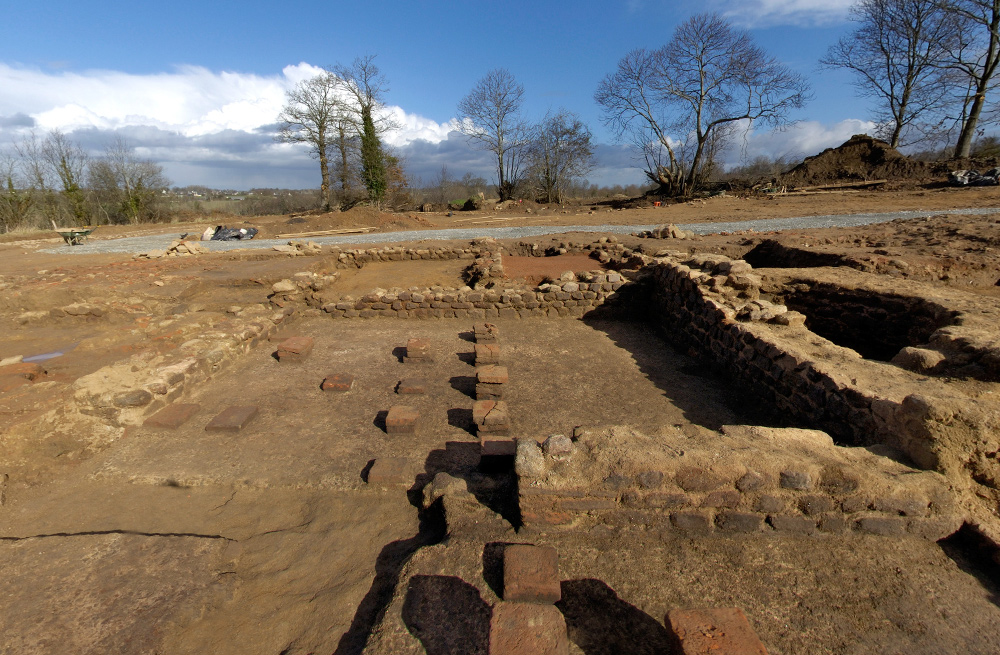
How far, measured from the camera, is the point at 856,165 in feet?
72.8

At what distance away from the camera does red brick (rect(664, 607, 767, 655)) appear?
66.0 inches

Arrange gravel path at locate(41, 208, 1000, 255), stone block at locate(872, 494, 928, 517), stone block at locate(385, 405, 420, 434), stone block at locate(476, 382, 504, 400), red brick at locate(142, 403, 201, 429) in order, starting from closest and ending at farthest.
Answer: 1. stone block at locate(872, 494, 928, 517)
2. stone block at locate(385, 405, 420, 434)
3. red brick at locate(142, 403, 201, 429)
4. stone block at locate(476, 382, 504, 400)
5. gravel path at locate(41, 208, 1000, 255)

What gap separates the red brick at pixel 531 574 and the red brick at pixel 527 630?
7cm

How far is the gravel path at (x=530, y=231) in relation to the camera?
43.6ft

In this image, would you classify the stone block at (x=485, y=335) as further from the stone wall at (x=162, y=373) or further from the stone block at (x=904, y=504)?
the stone block at (x=904, y=504)

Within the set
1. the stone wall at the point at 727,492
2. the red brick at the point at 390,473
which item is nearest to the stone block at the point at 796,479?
the stone wall at the point at 727,492

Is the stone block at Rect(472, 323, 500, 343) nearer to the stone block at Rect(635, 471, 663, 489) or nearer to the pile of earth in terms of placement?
the stone block at Rect(635, 471, 663, 489)

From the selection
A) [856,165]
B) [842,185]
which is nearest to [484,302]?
[842,185]

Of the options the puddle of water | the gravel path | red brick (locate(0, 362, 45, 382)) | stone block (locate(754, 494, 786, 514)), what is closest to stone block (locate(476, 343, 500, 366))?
stone block (locate(754, 494, 786, 514))

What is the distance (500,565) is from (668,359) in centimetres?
427

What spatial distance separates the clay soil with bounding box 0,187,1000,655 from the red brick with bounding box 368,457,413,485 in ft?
0.26

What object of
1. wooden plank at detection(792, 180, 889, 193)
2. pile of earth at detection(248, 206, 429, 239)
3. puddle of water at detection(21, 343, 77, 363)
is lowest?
puddle of water at detection(21, 343, 77, 363)

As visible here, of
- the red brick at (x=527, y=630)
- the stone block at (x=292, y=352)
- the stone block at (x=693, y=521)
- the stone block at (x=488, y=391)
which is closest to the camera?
the red brick at (x=527, y=630)

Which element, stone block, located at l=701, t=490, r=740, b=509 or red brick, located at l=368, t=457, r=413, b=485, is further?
red brick, located at l=368, t=457, r=413, b=485
